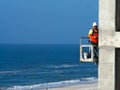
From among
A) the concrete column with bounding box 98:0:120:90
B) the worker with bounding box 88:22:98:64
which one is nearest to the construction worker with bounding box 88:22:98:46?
the worker with bounding box 88:22:98:64

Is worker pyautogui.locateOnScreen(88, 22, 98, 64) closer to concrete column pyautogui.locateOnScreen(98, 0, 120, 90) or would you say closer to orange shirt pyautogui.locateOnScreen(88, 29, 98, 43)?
orange shirt pyautogui.locateOnScreen(88, 29, 98, 43)

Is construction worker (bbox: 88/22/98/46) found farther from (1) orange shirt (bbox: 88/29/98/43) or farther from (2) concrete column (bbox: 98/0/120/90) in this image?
(2) concrete column (bbox: 98/0/120/90)

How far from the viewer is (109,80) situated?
1839 cm

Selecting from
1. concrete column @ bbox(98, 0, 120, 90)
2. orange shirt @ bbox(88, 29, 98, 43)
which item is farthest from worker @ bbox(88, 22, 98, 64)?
concrete column @ bbox(98, 0, 120, 90)

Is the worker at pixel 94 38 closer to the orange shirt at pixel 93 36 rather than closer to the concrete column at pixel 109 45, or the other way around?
the orange shirt at pixel 93 36

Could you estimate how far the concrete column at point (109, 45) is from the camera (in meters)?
18.3

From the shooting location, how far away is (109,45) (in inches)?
724

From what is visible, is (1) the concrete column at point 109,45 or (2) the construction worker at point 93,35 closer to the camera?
(1) the concrete column at point 109,45

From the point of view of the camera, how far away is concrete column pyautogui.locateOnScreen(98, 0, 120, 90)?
722 inches

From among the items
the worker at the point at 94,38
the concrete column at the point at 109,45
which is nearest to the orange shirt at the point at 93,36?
the worker at the point at 94,38

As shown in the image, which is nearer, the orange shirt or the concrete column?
the concrete column

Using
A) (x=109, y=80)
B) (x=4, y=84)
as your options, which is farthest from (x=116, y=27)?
(x=4, y=84)

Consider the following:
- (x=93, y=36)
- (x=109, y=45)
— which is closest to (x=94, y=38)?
(x=93, y=36)

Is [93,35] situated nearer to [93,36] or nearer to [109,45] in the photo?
[93,36]
